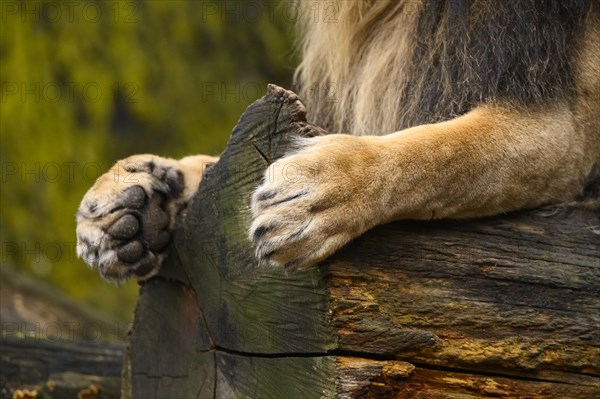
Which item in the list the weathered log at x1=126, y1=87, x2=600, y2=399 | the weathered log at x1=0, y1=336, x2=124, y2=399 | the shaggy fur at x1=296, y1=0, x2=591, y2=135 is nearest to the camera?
the weathered log at x1=126, y1=87, x2=600, y2=399

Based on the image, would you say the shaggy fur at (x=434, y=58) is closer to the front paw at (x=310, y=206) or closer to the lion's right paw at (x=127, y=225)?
the front paw at (x=310, y=206)

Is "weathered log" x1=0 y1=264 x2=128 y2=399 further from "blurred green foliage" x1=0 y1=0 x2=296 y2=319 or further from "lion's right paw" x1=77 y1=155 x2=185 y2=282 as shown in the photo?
"blurred green foliage" x1=0 y1=0 x2=296 y2=319

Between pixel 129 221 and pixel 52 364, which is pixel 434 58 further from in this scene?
pixel 52 364

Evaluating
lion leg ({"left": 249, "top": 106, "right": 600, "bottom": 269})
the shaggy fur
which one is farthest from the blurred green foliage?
lion leg ({"left": 249, "top": 106, "right": 600, "bottom": 269})

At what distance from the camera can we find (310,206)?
A: 8.89 ft

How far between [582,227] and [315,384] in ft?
3.63

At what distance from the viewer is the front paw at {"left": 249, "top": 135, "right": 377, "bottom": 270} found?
2650 millimetres

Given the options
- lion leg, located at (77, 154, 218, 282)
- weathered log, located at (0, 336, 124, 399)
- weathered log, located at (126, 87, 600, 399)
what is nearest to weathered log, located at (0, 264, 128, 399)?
weathered log, located at (0, 336, 124, 399)

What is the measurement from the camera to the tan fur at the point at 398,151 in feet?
8.94

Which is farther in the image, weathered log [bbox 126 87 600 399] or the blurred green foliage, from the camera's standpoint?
the blurred green foliage

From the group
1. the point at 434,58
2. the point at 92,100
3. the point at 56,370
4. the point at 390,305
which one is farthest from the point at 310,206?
the point at 92,100

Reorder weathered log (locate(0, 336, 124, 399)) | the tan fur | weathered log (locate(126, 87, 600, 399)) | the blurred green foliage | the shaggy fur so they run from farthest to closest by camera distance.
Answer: the blurred green foliage
weathered log (locate(0, 336, 124, 399))
the shaggy fur
the tan fur
weathered log (locate(126, 87, 600, 399))

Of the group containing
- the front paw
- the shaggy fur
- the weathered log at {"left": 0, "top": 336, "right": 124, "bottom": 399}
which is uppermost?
the shaggy fur

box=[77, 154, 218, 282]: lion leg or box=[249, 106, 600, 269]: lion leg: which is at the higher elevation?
box=[249, 106, 600, 269]: lion leg
